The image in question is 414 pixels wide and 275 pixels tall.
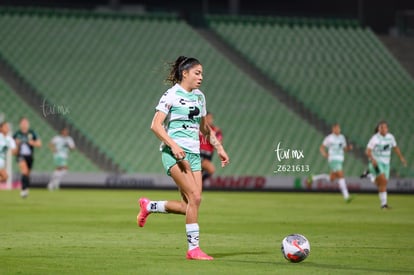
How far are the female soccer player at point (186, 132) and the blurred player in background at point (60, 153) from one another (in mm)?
21851

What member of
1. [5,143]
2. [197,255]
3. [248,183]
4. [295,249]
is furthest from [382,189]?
[197,255]

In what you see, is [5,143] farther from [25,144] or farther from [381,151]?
[381,151]

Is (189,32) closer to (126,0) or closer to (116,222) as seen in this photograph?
(126,0)

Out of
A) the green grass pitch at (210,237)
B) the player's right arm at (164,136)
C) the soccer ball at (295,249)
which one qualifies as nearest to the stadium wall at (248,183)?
the green grass pitch at (210,237)

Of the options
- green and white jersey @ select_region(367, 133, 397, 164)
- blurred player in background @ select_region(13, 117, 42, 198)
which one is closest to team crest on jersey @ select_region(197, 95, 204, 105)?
green and white jersey @ select_region(367, 133, 397, 164)

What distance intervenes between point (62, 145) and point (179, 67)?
2259 centimetres

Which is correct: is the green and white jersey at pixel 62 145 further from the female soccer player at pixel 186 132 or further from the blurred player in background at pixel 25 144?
the female soccer player at pixel 186 132

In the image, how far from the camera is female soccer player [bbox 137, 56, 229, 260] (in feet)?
38.0

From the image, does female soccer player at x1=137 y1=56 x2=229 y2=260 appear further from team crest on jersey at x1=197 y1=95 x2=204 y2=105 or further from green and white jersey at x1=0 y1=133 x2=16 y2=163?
green and white jersey at x1=0 y1=133 x2=16 y2=163

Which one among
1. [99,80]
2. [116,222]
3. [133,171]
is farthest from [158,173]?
[116,222]

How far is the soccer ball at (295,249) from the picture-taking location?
11.3 meters

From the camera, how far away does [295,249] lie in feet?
37.1

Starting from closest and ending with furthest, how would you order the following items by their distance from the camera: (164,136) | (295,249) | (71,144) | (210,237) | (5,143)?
(295,249) → (164,136) → (210,237) → (5,143) → (71,144)

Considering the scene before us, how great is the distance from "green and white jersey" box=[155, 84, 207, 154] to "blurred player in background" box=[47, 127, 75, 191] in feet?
72.3
